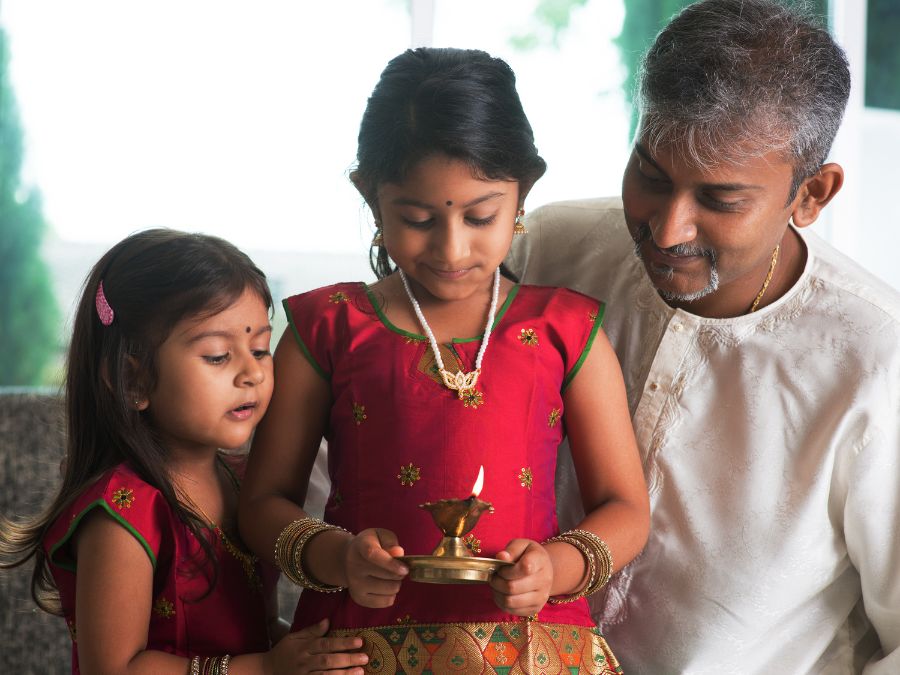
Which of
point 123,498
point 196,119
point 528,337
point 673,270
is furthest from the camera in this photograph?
point 196,119

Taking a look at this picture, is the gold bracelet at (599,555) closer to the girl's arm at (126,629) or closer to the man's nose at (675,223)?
the girl's arm at (126,629)

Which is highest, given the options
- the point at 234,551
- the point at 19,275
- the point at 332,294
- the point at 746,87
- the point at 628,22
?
the point at 746,87

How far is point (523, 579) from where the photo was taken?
5.16 feet

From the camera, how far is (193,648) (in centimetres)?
198

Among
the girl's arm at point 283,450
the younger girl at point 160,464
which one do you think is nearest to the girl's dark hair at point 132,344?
the younger girl at point 160,464

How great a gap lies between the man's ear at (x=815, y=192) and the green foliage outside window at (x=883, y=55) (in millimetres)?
4577

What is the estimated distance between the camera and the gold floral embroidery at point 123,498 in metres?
1.92

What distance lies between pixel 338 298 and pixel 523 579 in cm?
74

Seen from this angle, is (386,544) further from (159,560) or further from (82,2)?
(82,2)

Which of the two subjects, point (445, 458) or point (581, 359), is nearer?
point (445, 458)

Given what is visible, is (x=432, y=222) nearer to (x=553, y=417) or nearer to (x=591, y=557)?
(x=553, y=417)

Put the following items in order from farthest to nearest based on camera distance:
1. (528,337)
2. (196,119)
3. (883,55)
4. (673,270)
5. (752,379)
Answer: (883,55) → (196,119) → (752,379) → (673,270) → (528,337)

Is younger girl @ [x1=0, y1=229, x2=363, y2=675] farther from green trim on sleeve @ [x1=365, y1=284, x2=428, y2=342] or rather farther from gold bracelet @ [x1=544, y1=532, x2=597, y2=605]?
gold bracelet @ [x1=544, y1=532, x2=597, y2=605]

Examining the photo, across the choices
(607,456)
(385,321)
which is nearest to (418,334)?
(385,321)
